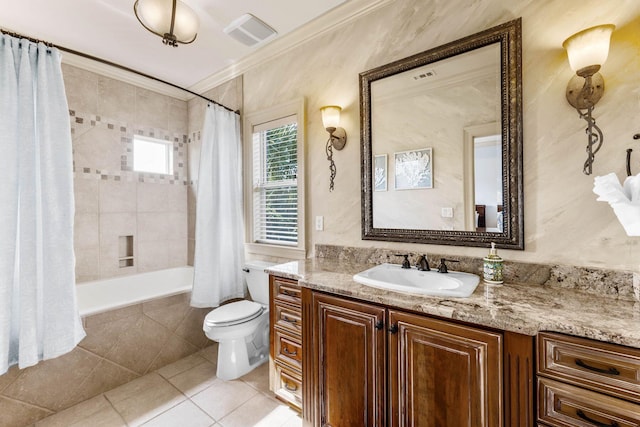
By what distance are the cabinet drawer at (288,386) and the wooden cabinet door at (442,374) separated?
702 mm

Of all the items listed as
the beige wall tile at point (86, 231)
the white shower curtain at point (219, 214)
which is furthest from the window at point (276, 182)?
the beige wall tile at point (86, 231)

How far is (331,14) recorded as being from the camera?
197 cm

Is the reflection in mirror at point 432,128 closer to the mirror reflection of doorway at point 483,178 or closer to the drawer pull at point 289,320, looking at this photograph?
the mirror reflection of doorway at point 483,178

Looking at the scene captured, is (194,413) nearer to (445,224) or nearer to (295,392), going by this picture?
(295,392)

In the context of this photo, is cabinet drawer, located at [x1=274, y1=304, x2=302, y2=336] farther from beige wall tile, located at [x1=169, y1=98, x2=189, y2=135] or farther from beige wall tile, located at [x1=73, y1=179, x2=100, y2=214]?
beige wall tile, located at [x1=169, y1=98, x2=189, y2=135]

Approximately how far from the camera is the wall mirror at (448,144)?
1401 millimetres

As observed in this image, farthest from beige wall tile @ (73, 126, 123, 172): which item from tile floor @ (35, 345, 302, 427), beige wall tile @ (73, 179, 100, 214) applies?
tile floor @ (35, 345, 302, 427)

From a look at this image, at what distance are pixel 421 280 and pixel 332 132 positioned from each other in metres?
1.16

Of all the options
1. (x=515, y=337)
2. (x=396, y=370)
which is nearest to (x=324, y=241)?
(x=396, y=370)

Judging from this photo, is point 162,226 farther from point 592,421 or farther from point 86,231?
point 592,421

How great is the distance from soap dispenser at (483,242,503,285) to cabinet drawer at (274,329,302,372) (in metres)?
1.11

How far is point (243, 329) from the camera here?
2082 millimetres

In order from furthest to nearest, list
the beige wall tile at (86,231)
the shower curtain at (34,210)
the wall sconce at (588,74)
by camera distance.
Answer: the beige wall tile at (86,231) < the shower curtain at (34,210) < the wall sconce at (588,74)

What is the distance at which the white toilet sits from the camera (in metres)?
2.03
